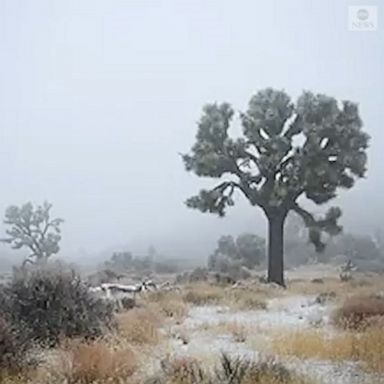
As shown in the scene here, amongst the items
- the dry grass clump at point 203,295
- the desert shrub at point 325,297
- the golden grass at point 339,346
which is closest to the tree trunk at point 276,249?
the dry grass clump at point 203,295

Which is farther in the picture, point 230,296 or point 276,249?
point 276,249

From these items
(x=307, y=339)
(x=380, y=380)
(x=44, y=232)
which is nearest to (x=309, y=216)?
(x=44, y=232)

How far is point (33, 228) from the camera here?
26.0 feet

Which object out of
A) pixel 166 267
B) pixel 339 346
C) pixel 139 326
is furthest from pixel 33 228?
pixel 339 346

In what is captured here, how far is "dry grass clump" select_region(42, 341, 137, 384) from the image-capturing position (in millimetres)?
3584

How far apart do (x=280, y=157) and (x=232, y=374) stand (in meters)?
6.50

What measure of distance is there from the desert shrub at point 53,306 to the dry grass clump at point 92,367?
0.97 metres

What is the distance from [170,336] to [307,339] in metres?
1.09

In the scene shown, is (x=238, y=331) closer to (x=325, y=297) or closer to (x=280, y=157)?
(x=325, y=297)

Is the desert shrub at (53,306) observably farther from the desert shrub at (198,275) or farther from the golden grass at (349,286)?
the desert shrub at (198,275)

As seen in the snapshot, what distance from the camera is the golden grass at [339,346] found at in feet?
13.0

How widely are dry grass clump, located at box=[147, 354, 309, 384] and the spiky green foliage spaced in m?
5.16

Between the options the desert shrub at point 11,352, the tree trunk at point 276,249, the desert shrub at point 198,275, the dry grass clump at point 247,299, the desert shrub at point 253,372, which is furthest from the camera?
the tree trunk at point 276,249

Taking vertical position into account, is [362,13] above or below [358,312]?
above
